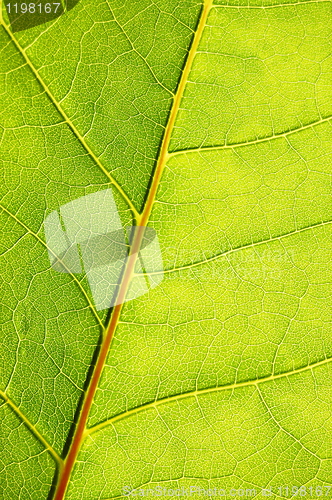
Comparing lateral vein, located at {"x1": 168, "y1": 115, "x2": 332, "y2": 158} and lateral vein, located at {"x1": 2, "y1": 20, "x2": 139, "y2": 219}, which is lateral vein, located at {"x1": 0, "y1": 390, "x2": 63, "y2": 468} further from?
lateral vein, located at {"x1": 168, "y1": 115, "x2": 332, "y2": 158}

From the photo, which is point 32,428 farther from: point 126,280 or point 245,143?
point 245,143

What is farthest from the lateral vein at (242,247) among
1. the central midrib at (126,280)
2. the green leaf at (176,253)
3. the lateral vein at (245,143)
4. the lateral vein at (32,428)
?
the lateral vein at (32,428)

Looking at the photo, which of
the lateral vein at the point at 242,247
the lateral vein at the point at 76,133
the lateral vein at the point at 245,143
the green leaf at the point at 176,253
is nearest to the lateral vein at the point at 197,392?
the green leaf at the point at 176,253

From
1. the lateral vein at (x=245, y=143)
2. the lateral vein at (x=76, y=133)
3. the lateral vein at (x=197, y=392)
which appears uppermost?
the lateral vein at (x=76, y=133)

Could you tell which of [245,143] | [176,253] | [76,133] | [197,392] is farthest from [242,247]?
[76,133]

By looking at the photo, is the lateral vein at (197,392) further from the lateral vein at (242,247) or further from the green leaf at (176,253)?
the lateral vein at (242,247)

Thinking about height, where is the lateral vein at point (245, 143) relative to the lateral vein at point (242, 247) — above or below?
above

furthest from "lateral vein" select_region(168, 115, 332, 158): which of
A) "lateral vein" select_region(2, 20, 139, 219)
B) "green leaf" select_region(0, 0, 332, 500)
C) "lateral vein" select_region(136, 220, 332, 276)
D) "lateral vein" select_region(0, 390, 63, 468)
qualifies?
"lateral vein" select_region(0, 390, 63, 468)

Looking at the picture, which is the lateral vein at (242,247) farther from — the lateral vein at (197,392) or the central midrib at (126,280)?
the lateral vein at (197,392)
